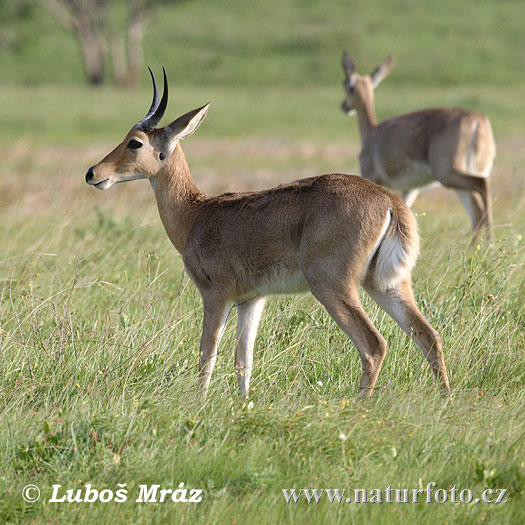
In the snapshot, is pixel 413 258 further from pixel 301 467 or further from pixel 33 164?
pixel 33 164

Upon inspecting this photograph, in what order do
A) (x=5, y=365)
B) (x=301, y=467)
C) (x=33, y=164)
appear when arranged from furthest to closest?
1. (x=33, y=164)
2. (x=5, y=365)
3. (x=301, y=467)

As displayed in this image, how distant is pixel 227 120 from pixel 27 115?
5.73 m

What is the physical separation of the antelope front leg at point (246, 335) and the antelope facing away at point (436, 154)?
483 centimetres

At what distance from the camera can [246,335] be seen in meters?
5.15

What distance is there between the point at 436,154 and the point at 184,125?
5.30 metres

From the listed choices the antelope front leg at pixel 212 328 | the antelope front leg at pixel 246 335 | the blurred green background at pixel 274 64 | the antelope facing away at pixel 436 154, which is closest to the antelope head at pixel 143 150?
the antelope front leg at pixel 212 328

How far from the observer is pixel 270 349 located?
5.36m

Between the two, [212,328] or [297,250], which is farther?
[212,328]

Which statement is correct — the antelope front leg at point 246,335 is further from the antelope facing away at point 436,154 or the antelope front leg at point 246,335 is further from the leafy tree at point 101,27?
the leafy tree at point 101,27

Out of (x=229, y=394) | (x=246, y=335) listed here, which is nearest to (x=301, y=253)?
(x=246, y=335)

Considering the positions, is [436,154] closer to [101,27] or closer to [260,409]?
[260,409]

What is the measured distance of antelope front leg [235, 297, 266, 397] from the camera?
16.0 ft

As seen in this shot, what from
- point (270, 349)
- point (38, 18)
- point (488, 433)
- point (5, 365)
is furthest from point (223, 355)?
point (38, 18)

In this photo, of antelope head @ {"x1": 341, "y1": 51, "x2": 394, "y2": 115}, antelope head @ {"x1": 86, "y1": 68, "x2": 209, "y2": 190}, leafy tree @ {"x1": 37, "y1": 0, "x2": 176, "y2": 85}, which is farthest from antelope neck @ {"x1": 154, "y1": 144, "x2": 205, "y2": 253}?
leafy tree @ {"x1": 37, "y1": 0, "x2": 176, "y2": 85}
